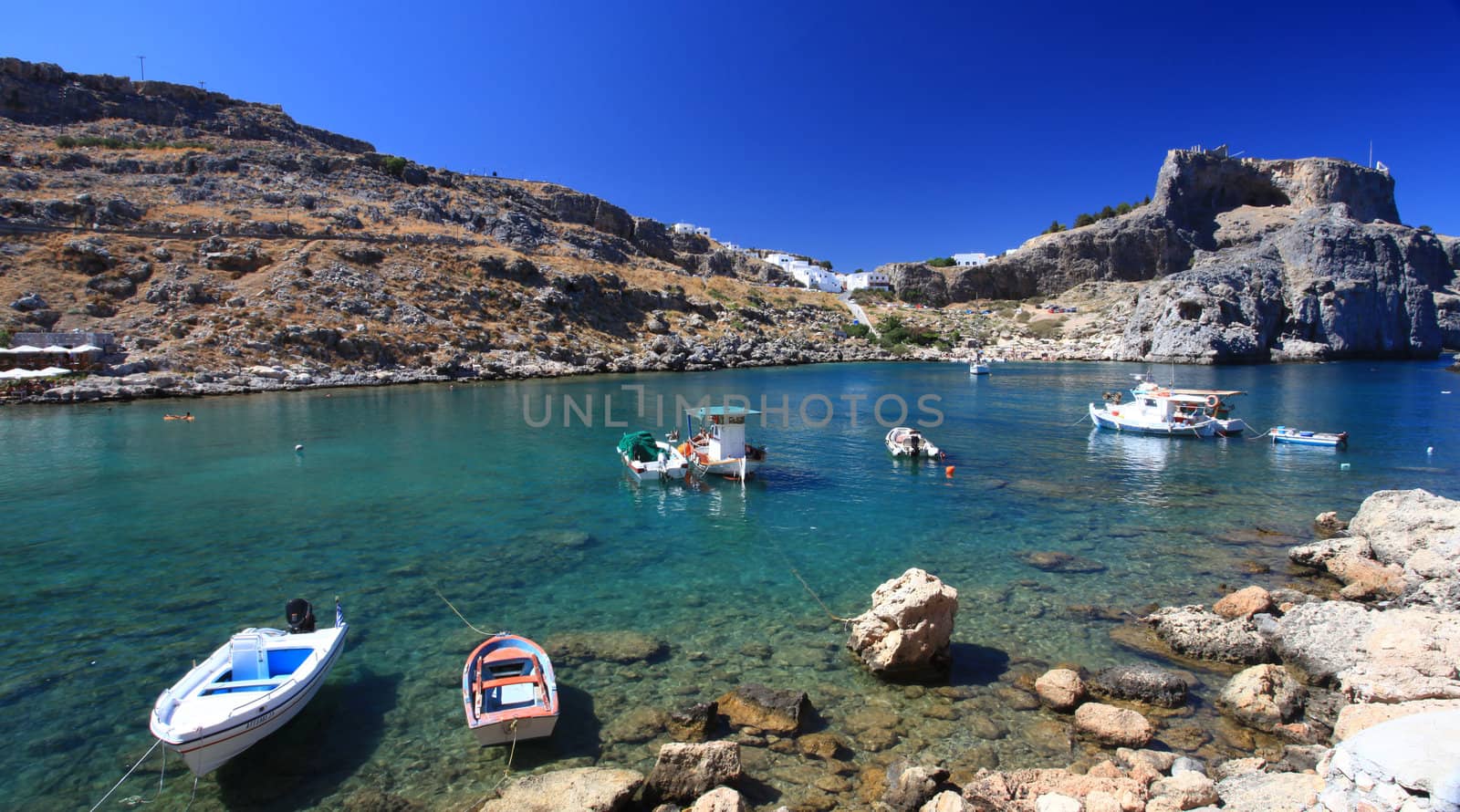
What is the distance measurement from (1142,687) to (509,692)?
9.93 meters

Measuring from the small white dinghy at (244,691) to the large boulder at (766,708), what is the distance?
6.19 meters

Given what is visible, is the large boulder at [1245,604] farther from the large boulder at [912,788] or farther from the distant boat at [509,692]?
the distant boat at [509,692]

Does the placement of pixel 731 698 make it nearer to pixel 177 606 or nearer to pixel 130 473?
pixel 177 606

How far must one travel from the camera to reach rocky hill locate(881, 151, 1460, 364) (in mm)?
97750

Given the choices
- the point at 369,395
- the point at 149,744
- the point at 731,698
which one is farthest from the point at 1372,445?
the point at 369,395

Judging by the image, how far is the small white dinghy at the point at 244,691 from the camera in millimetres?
8305

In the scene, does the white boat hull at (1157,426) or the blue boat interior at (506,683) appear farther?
the white boat hull at (1157,426)

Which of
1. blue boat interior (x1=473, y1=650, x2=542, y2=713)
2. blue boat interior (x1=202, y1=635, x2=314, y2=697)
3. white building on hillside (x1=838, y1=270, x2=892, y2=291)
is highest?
white building on hillside (x1=838, y1=270, x2=892, y2=291)

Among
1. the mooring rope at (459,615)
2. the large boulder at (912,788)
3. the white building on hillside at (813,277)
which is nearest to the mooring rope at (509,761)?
the mooring rope at (459,615)

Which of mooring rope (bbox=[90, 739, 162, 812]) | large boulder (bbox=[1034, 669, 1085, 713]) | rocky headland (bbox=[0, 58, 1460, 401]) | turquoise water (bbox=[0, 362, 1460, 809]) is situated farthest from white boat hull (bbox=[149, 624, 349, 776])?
rocky headland (bbox=[0, 58, 1460, 401])

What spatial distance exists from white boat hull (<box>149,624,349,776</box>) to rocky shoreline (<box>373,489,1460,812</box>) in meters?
1.73

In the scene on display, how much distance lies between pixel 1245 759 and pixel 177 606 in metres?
19.3

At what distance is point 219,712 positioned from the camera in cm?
862

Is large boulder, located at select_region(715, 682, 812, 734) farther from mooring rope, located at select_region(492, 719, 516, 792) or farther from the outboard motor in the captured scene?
the outboard motor
